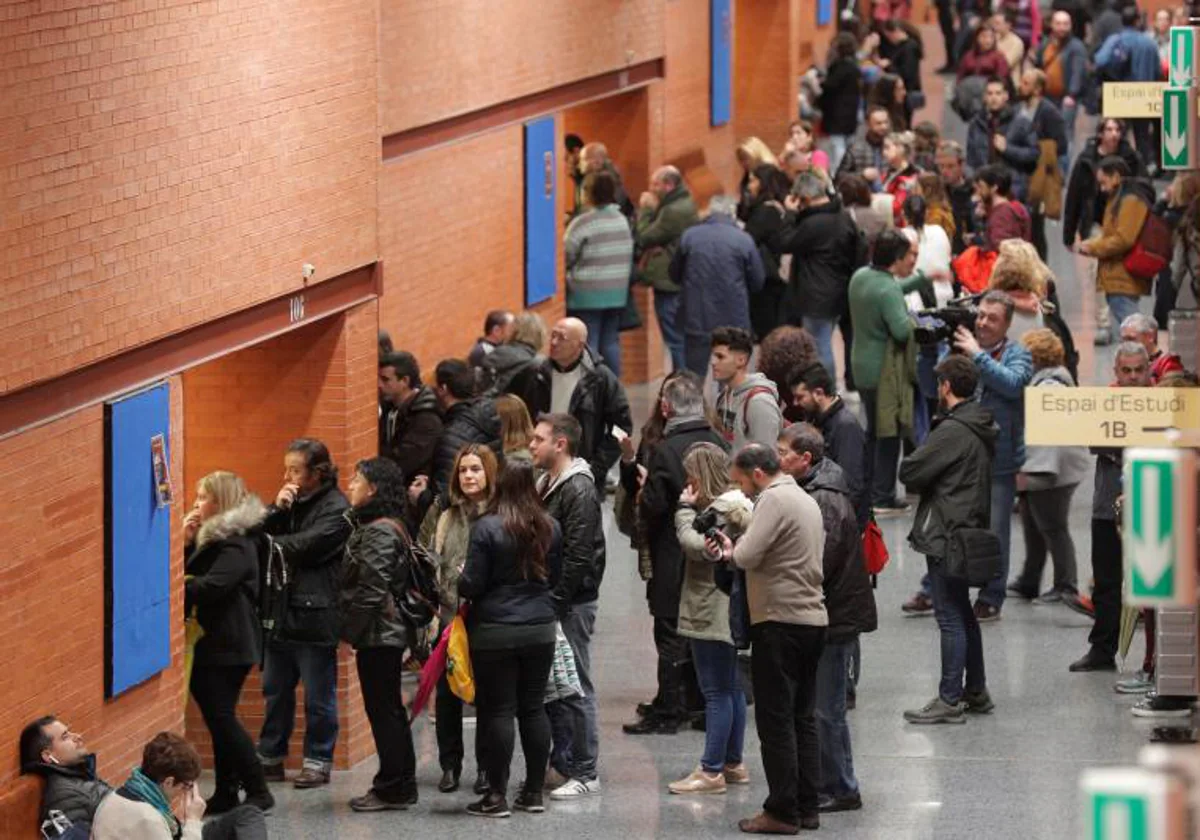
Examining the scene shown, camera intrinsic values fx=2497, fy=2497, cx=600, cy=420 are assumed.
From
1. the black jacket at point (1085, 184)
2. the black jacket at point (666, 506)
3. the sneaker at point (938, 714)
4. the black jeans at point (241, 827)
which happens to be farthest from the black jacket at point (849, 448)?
the black jacket at point (1085, 184)

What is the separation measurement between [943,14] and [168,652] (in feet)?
86.8

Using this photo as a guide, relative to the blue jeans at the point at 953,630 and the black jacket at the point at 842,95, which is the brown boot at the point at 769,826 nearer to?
the blue jeans at the point at 953,630

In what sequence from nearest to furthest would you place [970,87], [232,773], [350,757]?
1. [232,773]
2. [350,757]
3. [970,87]

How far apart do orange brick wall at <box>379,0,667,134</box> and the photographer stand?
129 inches

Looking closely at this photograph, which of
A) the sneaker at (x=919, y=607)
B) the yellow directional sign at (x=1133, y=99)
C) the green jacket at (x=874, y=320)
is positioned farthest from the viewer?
the yellow directional sign at (x=1133, y=99)

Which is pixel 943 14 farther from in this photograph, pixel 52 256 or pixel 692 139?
pixel 52 256

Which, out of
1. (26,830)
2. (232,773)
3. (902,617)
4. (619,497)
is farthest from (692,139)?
(26,830)

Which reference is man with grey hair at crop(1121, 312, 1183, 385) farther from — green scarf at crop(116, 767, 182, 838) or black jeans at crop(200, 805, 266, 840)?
green scarf at crop(116, 767, 182, 838)

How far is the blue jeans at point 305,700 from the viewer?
10906mm

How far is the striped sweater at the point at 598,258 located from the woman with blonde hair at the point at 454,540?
613 centimetres

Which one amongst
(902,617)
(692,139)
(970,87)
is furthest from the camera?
(970,87)

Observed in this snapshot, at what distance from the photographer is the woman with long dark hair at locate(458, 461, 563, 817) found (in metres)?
10.1

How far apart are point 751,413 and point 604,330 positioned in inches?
224

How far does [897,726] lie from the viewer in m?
11.7
